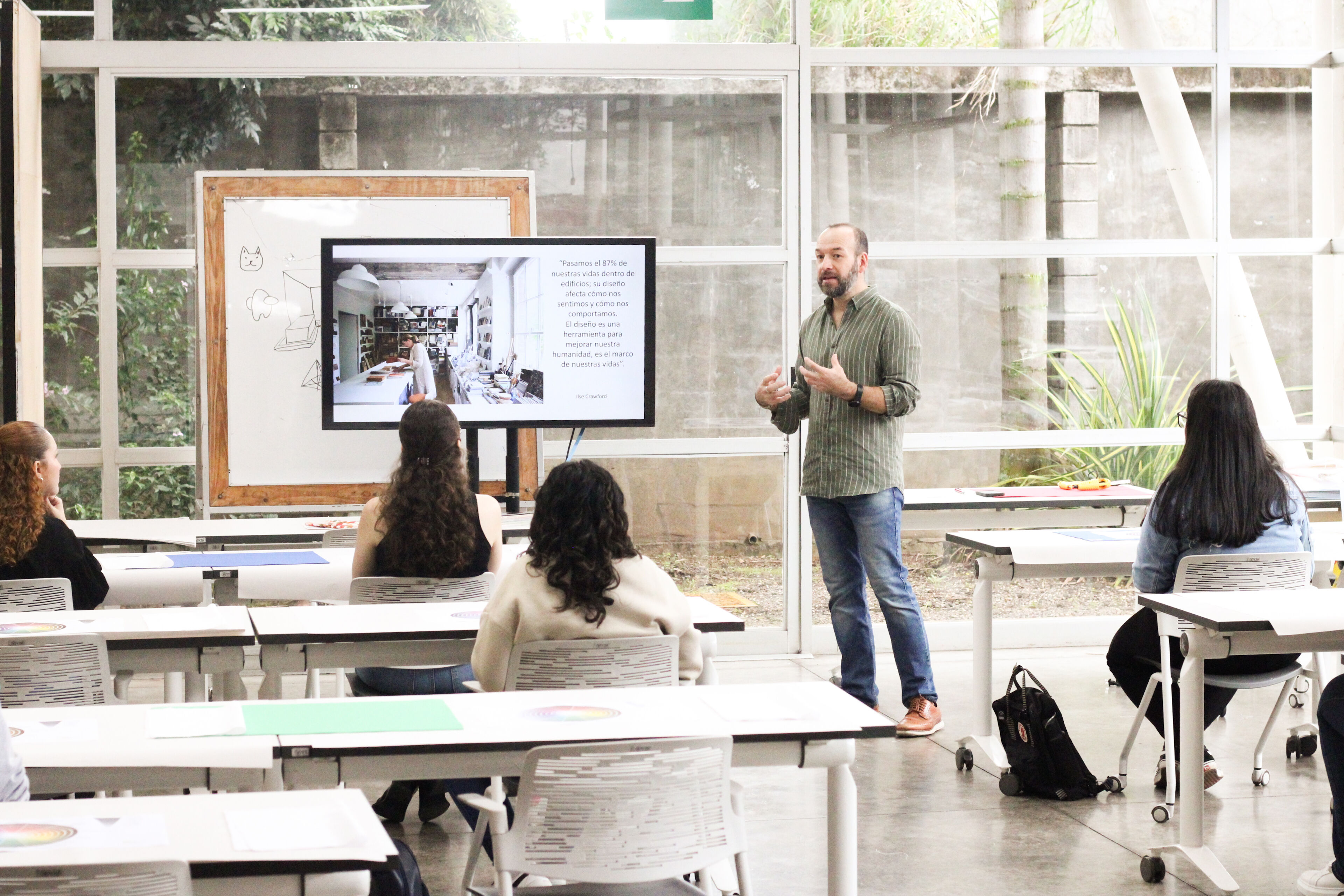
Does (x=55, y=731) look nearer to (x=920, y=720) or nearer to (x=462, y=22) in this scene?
(x=920, y=720)

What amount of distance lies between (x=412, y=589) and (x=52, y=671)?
1.01 m

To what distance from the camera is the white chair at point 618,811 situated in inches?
92.7

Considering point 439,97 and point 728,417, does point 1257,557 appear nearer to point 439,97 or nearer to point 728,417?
point 728,417

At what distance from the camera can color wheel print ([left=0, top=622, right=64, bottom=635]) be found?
3.49 metres

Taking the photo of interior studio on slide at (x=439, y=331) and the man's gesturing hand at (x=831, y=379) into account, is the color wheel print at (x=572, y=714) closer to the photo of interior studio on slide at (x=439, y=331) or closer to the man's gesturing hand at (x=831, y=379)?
the man's gesturing hand at (x=831, y=379)

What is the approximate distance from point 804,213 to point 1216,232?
2.11m

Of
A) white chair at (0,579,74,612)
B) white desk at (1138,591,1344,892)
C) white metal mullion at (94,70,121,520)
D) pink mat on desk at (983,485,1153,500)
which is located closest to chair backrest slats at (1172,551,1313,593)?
white desk at (1138,591,1344,892)

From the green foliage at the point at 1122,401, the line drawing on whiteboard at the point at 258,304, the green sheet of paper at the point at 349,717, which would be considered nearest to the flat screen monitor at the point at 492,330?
the line drawing on whiteboard at the point at 258,304

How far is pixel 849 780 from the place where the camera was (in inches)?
110

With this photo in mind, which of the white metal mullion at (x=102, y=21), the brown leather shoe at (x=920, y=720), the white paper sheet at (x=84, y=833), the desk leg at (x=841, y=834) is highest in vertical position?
the white metal mullion at (x=102, y=21)

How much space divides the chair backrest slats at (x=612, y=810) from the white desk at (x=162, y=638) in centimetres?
137

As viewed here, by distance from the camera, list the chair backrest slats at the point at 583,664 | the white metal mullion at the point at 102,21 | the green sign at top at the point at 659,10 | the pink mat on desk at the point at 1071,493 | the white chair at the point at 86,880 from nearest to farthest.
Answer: the white chair at the point at 86,880 → the chair backrest slats at the point at 583,664 → the pink mat on desk at the point at 1071,493 → the white metal mullion at the point at 102,21 → the green sign at top at the point at 659,10

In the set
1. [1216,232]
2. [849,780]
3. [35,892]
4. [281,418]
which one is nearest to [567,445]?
[281,418]

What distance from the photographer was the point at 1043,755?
4.60m
